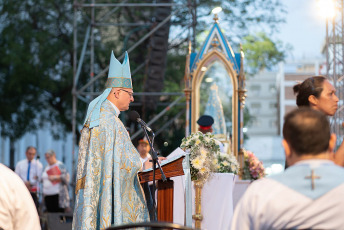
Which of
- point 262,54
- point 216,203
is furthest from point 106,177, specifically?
point 262,54

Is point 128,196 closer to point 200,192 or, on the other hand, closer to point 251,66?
point 200,192

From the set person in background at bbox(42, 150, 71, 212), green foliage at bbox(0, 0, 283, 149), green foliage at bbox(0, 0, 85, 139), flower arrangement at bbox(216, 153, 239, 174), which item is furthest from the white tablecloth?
green foliage at bbox(0, 0, 85, 139)

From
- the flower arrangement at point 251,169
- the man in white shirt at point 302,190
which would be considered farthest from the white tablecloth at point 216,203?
the man in white shirt at point 302,190

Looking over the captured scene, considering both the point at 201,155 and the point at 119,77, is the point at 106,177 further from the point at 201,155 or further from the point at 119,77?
the point at 201,155

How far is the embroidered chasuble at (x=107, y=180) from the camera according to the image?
225 inches

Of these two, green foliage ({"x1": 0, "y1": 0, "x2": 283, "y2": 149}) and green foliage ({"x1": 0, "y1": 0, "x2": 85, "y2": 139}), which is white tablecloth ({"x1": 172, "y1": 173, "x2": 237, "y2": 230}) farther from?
green foliage ({"x1": 0, "y1": 0, "x2": 85, "y2": 139})

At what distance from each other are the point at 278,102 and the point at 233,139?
4854 cm

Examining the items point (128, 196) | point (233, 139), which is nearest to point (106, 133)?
point (128, 196)

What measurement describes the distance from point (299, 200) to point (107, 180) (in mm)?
3076

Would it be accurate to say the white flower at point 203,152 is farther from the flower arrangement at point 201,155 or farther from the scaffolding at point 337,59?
the scaffolding at point 337,59

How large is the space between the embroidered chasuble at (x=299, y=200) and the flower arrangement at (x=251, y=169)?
8308mm

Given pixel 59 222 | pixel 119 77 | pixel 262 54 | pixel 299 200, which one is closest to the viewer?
pixel 299 200

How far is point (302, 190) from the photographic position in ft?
9.64

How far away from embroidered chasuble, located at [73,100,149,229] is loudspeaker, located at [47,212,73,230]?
16.0ft
